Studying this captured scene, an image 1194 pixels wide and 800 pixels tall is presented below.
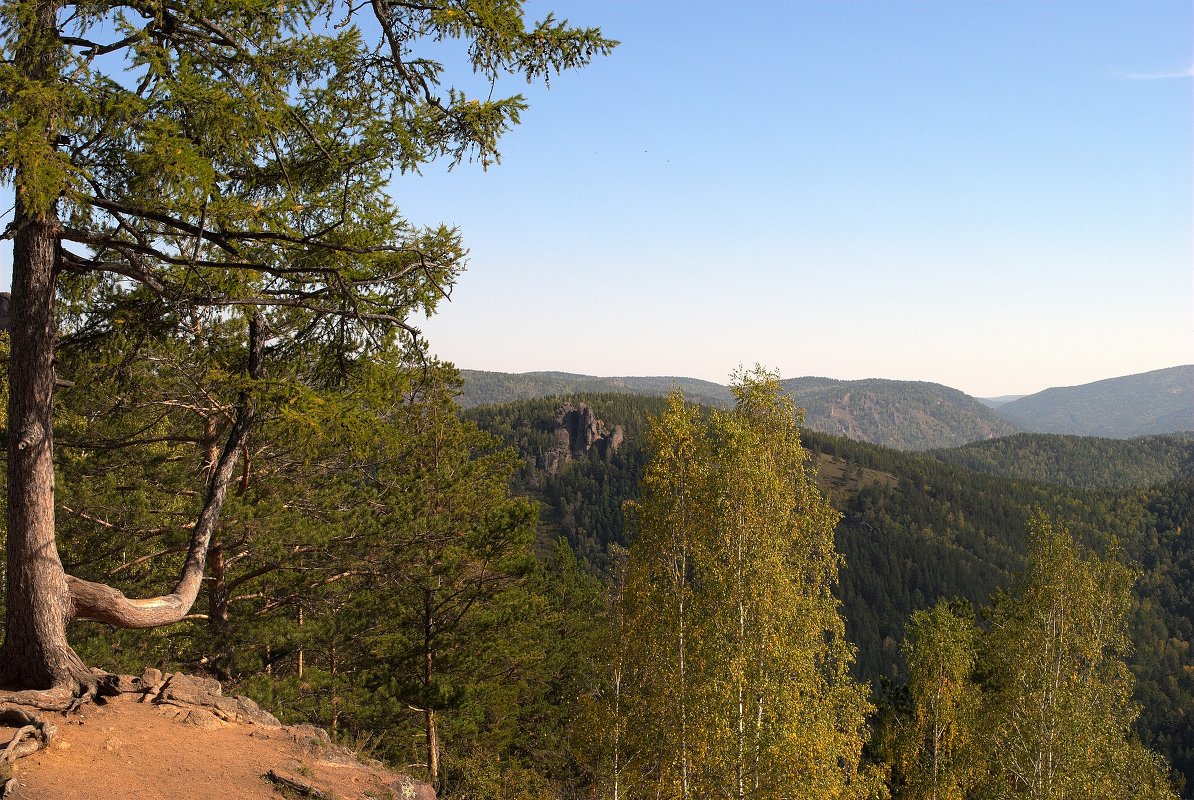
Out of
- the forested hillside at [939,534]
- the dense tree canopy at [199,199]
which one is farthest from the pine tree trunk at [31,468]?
the forested hillside at [939,534]

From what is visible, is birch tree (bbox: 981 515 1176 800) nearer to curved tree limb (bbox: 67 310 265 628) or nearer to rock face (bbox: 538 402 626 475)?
curved tree limb (bbox: 67 310 265 628)

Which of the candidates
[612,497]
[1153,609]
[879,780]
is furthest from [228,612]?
[612,497]

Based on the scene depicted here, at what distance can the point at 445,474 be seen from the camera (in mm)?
15992

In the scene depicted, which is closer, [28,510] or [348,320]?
[28,510]

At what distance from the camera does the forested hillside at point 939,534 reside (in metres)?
98.9

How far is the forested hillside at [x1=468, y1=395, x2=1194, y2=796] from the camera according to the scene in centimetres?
9888

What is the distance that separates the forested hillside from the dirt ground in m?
84.7

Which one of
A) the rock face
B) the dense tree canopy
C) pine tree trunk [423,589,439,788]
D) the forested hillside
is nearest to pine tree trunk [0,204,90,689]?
the dense tree canopy

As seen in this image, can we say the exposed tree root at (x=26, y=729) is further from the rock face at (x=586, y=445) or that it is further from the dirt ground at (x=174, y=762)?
the rock face at (x=586, y=445)

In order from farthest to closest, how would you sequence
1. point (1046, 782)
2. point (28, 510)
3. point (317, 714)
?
point (1046, 782)
point (317, 714)
point (28, 510)

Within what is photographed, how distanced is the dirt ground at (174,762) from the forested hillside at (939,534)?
84749 mm

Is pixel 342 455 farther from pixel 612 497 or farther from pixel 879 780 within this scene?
pixel 612 497

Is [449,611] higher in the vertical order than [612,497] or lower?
higher

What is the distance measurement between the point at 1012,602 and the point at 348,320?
1315 inches
